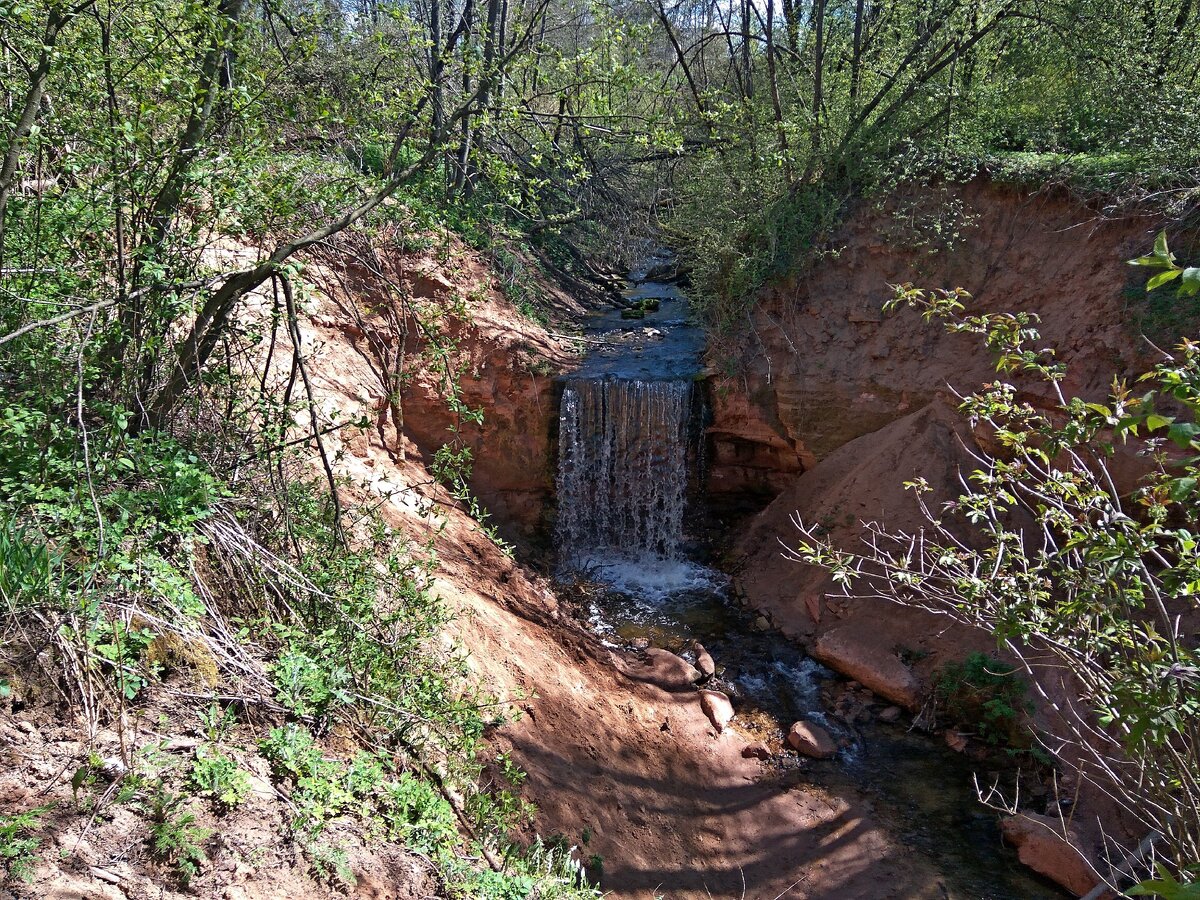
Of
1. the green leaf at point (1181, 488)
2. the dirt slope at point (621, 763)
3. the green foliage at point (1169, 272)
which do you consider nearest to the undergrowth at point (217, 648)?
the dirt slope at point (621, 763)

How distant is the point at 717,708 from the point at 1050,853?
9.02 ft

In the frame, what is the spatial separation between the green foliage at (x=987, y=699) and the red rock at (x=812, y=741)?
1232mm

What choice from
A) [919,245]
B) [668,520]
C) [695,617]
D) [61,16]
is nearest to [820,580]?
[695,617]

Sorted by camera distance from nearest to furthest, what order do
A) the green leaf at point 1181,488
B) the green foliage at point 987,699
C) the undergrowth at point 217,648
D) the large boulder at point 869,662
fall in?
1. the green leaf at point 1181,488
2. the undergrowth at point 217,648
3. the green foliage at point 987,699
4. the large boulder at point 869,662

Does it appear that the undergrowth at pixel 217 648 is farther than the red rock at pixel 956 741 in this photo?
No

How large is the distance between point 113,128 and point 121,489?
1.67 m

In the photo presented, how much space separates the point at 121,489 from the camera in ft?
11.3

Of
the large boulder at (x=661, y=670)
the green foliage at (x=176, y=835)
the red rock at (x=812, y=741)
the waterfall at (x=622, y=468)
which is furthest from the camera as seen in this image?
the waterfall at (x=622, y=468)

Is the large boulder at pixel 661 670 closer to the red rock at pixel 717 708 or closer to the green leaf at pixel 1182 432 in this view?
the red rock at pixel 717 708

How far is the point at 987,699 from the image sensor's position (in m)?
6.84

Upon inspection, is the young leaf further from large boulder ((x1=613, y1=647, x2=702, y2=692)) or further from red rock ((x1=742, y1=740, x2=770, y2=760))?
large boulder ((x1=613, y1=647, x2=702, y2=692))

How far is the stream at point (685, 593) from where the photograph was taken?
Answer: 20.5ft

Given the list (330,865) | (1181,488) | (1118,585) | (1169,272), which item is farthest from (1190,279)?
(330,865)

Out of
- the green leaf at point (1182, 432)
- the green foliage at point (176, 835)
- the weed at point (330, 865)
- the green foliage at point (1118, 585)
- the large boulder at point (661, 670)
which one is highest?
the green leaf at point (1182, 432)
